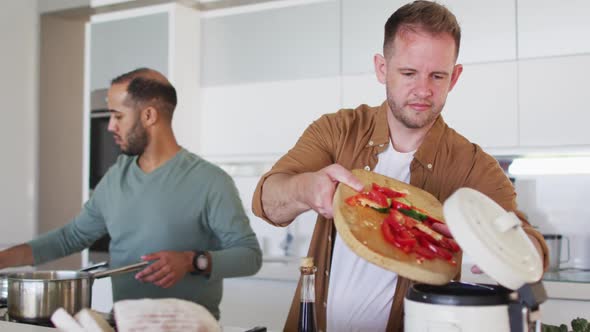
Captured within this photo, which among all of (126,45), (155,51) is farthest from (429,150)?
(126,45)

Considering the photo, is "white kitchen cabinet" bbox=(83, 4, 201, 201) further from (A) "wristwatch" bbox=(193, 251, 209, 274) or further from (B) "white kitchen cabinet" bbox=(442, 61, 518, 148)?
(A) "wristwatch" bbox=(193, 251, 209, 274)

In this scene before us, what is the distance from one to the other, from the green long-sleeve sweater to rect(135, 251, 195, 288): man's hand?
0.52 ft

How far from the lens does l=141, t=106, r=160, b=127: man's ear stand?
92.5 inches

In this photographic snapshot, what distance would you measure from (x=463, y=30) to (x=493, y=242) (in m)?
2.63

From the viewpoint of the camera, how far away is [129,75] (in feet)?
7.83

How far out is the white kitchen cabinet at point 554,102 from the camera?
309 cm

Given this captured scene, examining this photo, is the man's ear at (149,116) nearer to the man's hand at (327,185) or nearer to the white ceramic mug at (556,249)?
the man's hand at (327,185)

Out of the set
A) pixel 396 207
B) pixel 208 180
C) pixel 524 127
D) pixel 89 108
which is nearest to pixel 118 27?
pixel 89 108

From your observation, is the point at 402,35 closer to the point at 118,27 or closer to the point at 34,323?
the point at 34,323

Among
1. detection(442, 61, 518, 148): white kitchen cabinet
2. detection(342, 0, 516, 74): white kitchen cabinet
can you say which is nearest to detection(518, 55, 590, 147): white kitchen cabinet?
detection(442, 61, 518, 148): white kitchen cabinet

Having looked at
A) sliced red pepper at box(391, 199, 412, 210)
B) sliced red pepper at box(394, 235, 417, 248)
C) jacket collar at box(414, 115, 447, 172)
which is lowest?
sliced red pepper at box(394, 235, 417, 248)

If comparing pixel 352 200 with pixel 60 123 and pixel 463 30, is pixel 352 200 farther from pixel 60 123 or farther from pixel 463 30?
pixel 60 123

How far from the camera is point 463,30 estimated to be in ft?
10.9

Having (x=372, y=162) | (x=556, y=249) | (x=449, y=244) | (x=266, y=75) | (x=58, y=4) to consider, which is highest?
(x=58, y=4)
